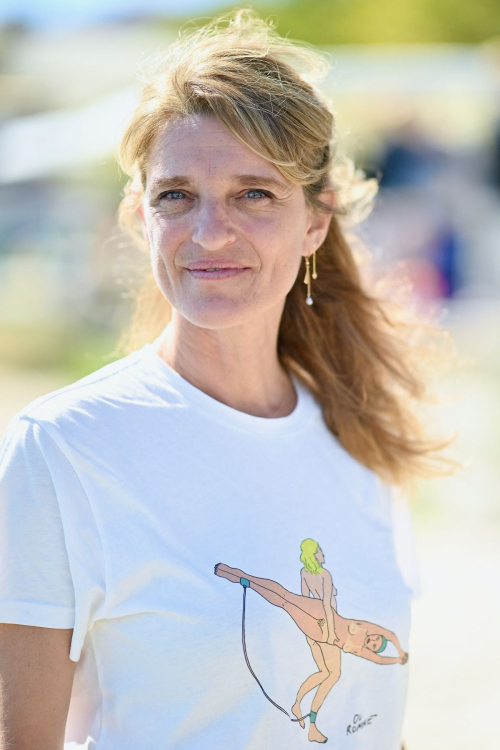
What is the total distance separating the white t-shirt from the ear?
52cm

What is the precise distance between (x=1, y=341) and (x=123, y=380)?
9.27 meters

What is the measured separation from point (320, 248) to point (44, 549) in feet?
4.39

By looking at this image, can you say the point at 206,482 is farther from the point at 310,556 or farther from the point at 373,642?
the point at 373,642

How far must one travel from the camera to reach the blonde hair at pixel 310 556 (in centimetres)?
186

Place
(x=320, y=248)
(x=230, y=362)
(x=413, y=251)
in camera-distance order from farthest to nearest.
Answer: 1. (x=413, y=251)
2. (x=320, y=248)
3. (x=230, y=362)

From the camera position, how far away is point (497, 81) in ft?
38.9

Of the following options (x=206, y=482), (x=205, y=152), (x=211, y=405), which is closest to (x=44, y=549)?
(x=206, y=482)

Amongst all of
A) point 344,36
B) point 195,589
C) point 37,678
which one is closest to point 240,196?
point 195,589

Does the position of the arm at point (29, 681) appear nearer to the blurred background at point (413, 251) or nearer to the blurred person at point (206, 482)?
the blurred person at point (206, 482)

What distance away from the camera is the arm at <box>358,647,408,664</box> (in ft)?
6.25

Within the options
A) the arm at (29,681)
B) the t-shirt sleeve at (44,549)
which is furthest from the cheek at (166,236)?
the arm at (29,681)

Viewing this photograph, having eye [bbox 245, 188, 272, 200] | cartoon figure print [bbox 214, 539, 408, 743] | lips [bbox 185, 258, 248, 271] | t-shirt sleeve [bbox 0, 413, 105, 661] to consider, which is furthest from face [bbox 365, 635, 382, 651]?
eye [bbox 245, 188, 272, 200]

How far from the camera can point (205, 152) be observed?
1.85 meters

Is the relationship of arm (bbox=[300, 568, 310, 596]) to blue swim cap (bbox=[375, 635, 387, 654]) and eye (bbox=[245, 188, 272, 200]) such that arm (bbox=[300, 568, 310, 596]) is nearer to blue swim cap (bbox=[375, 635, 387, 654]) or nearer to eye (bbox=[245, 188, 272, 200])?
blue swim cap (bbox=[375, 635, 387, 654])
